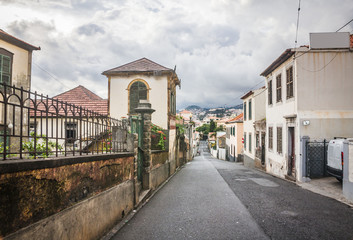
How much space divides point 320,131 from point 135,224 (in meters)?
9.40

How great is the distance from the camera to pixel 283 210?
6535 millimetres

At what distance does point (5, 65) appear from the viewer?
36.0 feet

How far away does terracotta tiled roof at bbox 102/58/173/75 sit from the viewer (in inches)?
641

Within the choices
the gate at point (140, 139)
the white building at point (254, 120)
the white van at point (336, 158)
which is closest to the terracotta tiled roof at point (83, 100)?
the gate at point (140, 139)

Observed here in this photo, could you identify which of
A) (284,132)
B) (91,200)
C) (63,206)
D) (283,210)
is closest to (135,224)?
(91,200)

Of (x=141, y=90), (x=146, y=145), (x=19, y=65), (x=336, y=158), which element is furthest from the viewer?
(x=141, y=90)

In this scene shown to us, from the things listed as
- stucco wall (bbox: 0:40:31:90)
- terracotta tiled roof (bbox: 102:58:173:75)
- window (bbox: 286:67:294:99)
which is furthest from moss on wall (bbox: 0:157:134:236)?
terracotta tiled roof (bbox: 102:58:173:75)

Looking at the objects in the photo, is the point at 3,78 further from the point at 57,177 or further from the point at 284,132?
the point at 284,132

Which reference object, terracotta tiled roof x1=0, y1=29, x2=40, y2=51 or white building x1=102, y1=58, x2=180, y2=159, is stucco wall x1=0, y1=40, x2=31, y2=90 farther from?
white building x1=102, y1=58, x2=180, y2=159

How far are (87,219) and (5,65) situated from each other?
32.7 feet

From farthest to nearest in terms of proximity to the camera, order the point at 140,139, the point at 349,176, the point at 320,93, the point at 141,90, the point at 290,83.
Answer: the point at 141,90 < the point at 290,83 < the point at 320,93 < the point at 140,139 < the point at 349,176

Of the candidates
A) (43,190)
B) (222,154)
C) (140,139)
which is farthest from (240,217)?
(222,154)

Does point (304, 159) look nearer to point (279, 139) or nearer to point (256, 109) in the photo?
point (279, 139)

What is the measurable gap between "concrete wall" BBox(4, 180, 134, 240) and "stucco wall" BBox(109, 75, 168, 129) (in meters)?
9.85
